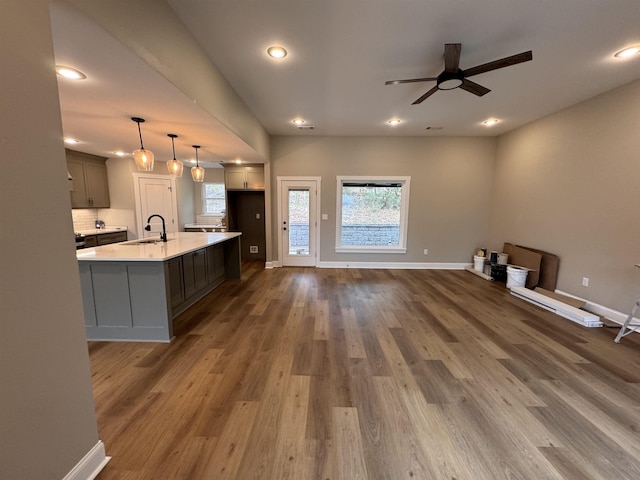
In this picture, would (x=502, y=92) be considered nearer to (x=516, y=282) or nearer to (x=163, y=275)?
(x=516, y=282)

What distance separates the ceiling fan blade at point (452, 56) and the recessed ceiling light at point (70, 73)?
3006 millimetres

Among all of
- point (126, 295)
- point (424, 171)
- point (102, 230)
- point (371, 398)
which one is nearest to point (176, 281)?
point (126, 295)

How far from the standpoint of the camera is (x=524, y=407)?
71.4 inches

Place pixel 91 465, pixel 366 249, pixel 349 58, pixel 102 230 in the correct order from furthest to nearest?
pixel 366 249 → pixel 102 230 → pixel 349 58 → pixel 91 465

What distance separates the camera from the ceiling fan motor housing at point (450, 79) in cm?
247

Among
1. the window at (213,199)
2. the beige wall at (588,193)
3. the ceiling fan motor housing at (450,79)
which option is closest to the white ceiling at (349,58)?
the ceiling fan motor housing at (450,79)

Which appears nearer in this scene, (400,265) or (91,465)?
(91,465)

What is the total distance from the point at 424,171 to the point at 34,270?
6.02 metres

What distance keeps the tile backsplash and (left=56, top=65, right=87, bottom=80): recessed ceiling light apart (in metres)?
4.46

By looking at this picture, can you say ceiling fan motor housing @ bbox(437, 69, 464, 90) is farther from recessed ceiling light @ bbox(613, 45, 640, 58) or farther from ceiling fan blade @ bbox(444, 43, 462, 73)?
recessed ceiling light @ bbox(613, 45, 640, 58)

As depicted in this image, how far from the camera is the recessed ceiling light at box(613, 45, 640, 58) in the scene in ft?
7.88

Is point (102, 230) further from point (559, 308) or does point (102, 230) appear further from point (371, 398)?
point (559, 308)

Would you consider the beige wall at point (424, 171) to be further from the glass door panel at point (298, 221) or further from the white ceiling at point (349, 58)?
the white ceiling at point (349, 58)

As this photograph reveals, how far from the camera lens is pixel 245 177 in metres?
5.95
